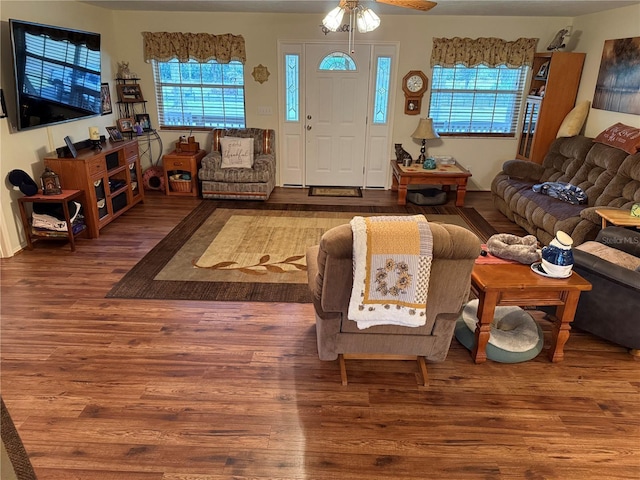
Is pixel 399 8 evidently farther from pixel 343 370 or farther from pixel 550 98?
pixel 343 370

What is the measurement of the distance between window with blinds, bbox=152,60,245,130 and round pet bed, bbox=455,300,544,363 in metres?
4.64

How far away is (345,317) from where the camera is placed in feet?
7.66

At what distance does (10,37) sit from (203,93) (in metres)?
2.82

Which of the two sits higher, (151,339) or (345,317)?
(345,317)

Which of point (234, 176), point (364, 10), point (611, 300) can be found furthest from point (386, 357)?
point (234, 176)

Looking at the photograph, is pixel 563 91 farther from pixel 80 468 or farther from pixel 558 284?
pixel 80 468

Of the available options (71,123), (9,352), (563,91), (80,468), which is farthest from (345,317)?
(563,91)

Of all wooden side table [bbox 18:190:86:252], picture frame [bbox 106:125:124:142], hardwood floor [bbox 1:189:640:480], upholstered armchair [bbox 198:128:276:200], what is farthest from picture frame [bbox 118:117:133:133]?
hardwood floor [bbox 1:189:640:480]

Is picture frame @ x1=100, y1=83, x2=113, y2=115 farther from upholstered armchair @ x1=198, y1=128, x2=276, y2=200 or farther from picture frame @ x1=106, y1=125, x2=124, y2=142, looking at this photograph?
upholstered armchair @ x1=198, y1=128, x2=276, y2=200

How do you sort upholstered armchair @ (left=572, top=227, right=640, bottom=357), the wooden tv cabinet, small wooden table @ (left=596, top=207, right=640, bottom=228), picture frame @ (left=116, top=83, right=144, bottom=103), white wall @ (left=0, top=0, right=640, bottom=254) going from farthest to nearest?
picture frame @ (left=116, top=83, right=144, bottom=103)
white wall @ (left=0, top=0, right=640, bottom=254)
the wooden tv cabinet
small wooden table @ (left=596, top=207, right=640, bottom=228)
upholstered armchair @ (left=572, top=227, right=640, bottom=357)

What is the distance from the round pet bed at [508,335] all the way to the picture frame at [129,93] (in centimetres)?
524

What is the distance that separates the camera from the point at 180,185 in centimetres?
598

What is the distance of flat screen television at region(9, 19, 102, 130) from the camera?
3750 millimetres

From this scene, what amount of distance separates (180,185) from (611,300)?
16.6ft
